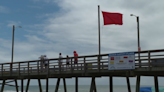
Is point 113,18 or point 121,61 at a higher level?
point 113,18

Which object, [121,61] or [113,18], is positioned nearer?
[121,61]

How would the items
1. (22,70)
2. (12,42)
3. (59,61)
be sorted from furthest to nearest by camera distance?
(12,42)
(22,70)
(59,61)

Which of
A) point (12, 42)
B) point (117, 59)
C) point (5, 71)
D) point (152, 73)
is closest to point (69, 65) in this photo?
point (117, 59)

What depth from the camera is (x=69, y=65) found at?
71.4 feet

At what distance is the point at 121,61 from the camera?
59.5 feet

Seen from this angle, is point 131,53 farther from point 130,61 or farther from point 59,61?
point 59,61

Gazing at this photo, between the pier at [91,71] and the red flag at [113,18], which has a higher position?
the red flag at [113,18]

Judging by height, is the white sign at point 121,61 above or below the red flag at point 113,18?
below

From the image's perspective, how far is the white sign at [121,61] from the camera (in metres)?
17.8

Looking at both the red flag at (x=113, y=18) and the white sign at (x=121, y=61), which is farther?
the red flag at (x=113, y=18)

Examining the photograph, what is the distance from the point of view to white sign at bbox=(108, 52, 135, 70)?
17.8 meters

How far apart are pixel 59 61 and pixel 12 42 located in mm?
16018

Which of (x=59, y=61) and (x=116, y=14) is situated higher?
(x=116, y=14)

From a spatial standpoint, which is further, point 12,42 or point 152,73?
point 12,42
